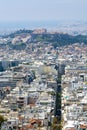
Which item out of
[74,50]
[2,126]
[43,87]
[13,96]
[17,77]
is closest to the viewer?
[2,126]

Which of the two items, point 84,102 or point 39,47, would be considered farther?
point 39,47

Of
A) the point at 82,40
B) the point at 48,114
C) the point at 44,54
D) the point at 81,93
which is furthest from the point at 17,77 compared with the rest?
the point at 82,40

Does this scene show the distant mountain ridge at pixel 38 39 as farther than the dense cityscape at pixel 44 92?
Yes

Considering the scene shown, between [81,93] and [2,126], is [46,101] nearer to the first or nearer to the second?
[81,93]

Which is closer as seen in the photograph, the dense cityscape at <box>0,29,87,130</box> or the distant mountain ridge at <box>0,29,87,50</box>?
the dense cityscape at <box>0,29,87,130</box>

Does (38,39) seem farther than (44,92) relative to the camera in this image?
Yes

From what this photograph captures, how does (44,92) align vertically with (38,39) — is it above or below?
above

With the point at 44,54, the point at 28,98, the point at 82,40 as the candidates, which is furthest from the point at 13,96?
the point at 82,40

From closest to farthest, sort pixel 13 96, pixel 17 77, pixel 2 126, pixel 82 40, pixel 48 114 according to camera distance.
A: pixel 2 126, pixel 48 114, pixel 13 96, pixel 17 77, pixel 82 40

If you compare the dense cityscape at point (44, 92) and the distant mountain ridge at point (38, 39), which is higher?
the dense cityscape at point (44, 92)

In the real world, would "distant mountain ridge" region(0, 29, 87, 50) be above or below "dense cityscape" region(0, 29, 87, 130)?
below
